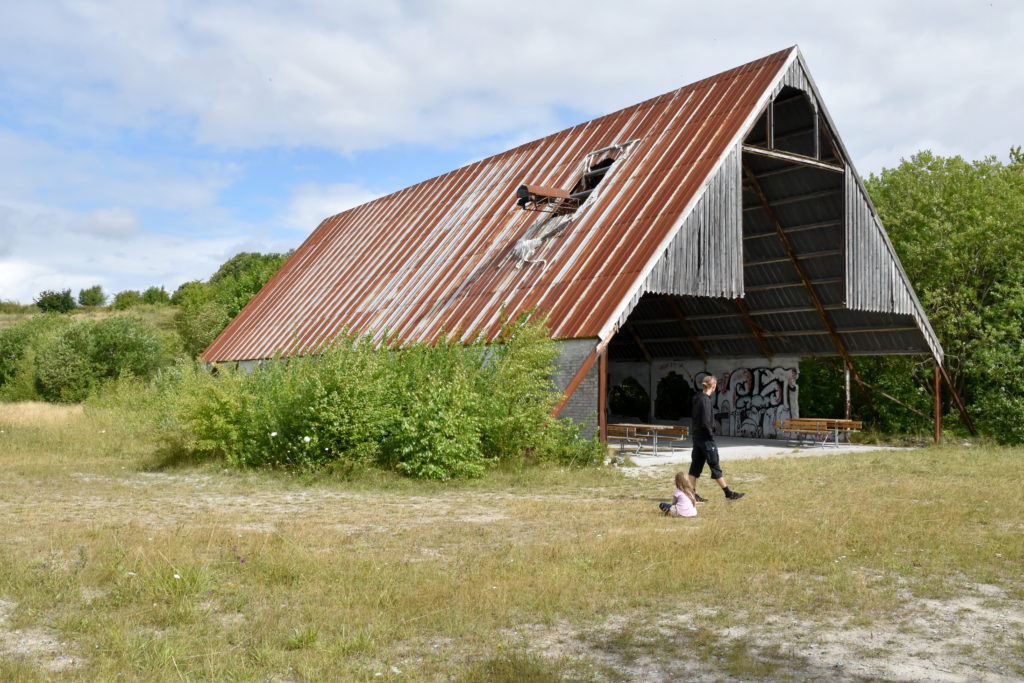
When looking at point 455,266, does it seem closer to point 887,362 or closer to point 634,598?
point 887,362

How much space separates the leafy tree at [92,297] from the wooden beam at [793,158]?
83409 mm

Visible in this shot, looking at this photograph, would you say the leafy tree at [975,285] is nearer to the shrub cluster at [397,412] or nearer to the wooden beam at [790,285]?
the wooden beam at [790,285]

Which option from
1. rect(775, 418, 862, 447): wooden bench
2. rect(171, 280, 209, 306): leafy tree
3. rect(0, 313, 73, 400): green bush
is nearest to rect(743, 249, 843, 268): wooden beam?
rect(775, 418, 862, 447): wooden bench

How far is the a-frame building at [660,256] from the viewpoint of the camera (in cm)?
1917

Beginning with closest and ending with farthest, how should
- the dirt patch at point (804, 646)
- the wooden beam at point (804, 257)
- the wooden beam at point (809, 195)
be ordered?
1. the dirt patch at point (804, 646)
2. the wooden beam at point (809, 195)
3. the wooden beam at point (804, 257)

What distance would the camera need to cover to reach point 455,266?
24203 mm

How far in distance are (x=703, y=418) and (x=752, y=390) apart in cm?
1818

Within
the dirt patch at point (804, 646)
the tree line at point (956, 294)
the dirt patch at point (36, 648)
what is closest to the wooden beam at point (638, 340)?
the tree line at point (956, 294)

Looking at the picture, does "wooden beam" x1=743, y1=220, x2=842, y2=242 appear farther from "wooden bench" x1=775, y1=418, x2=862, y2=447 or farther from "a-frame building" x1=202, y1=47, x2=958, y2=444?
"wooden bench" x1=775, y1=418, x2=862, y2=447

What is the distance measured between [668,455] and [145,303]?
268 ft

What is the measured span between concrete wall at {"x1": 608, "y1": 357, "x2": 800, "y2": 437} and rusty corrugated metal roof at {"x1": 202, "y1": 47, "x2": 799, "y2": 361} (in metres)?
9.24

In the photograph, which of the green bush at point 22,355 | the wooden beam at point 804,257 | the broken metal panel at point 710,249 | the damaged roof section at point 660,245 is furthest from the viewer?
the green bush at point 22,355

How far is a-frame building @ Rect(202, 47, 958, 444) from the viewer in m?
19.2

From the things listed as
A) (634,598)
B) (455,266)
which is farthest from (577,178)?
(634,598)
